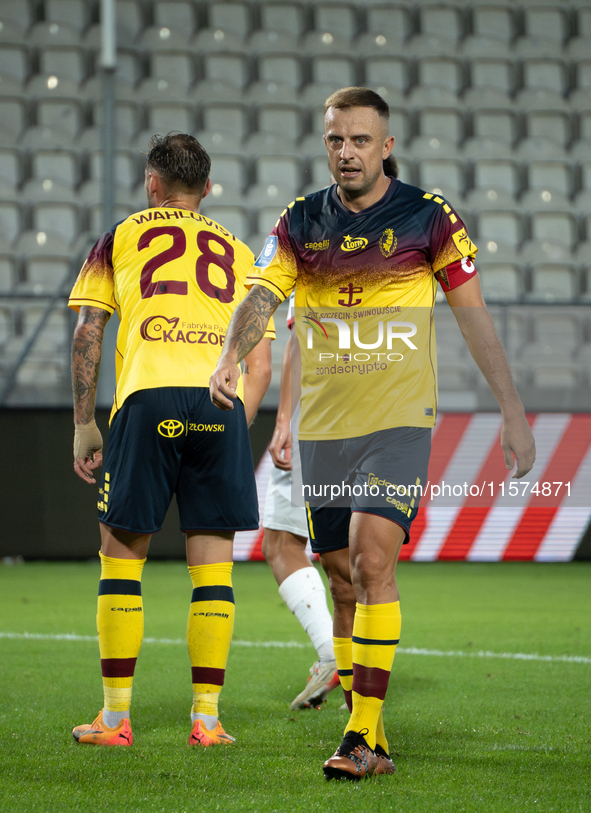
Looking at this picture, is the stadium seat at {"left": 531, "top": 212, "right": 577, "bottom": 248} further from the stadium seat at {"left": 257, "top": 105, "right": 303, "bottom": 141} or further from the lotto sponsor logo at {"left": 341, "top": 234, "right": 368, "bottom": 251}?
the lotto sponsor logo at {"left": 341, "top": 234, "right": 368, "bottom": 251}

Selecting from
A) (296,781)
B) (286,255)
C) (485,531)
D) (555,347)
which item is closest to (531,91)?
(555,347)

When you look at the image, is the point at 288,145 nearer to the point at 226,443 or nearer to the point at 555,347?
the point at 555,347

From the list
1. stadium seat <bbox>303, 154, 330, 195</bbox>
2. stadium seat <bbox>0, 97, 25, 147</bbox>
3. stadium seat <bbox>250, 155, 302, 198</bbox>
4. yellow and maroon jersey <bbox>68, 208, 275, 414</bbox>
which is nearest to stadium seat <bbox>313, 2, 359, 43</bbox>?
stadium seat <bbox>303, 154, 330, 195</bbox>

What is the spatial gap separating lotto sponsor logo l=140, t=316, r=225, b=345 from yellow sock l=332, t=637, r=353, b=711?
1.11 metres

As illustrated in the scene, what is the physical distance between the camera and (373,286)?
2957mm

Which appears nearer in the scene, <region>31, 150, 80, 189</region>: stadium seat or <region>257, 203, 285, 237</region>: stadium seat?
<region>257, 203, 285, 237</region>: stadium seat

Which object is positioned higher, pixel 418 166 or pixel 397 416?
pixel 418 166

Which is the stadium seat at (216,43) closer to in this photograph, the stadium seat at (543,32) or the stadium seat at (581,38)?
the stadium seat at (543,32)

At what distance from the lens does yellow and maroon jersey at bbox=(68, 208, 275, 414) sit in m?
3.17

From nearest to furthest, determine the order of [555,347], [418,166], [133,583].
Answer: [133,583] → [555,347] → [418,166]

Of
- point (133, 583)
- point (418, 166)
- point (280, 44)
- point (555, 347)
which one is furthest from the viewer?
point (280, 44)

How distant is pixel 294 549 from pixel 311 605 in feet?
1.07

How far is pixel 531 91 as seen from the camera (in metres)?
13.4

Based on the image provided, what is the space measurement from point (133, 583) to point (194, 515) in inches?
11.7
